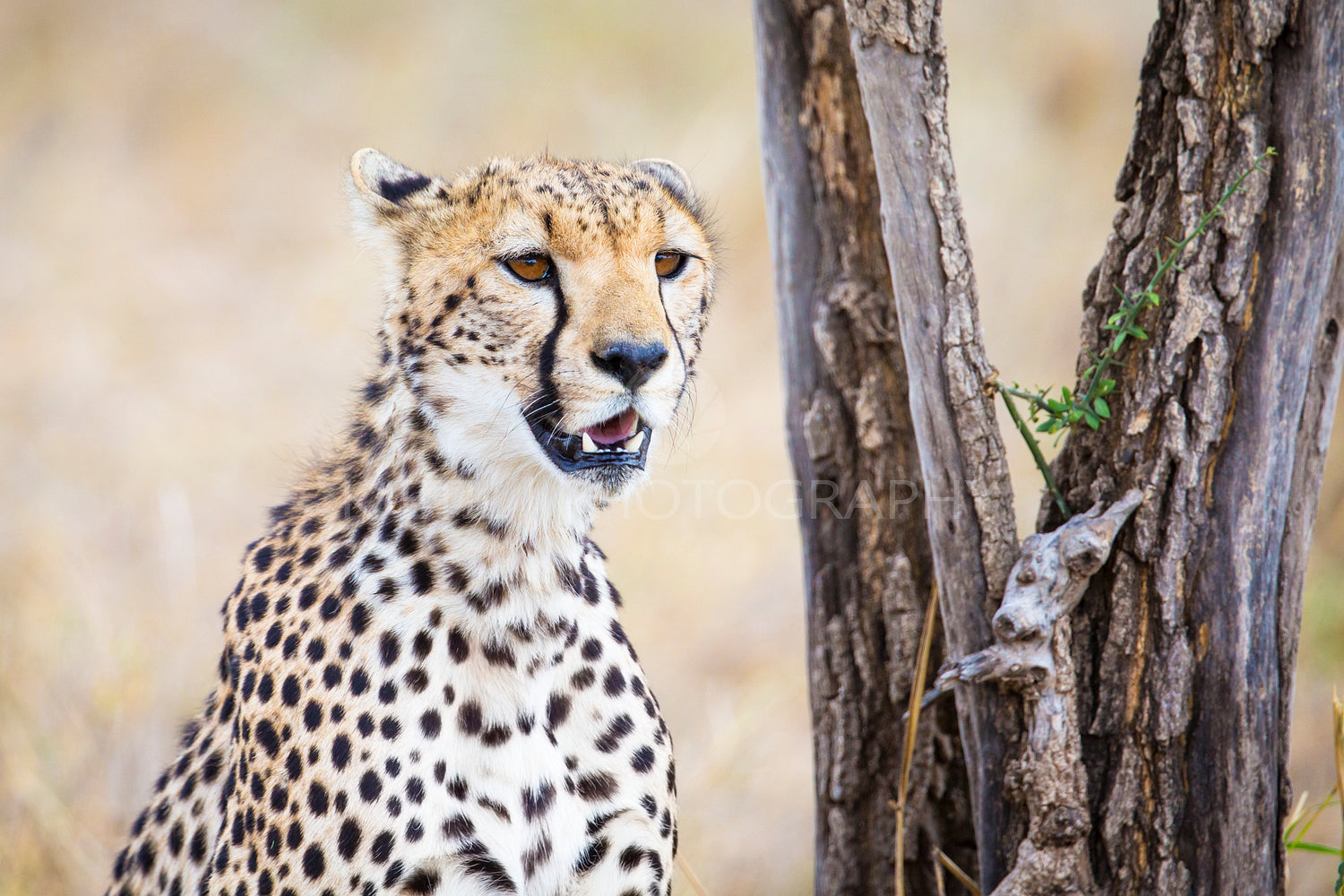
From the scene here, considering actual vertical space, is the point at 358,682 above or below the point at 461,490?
below

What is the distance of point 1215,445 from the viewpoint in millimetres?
1812

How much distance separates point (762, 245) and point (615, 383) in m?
4.67

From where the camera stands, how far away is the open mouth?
173 cm

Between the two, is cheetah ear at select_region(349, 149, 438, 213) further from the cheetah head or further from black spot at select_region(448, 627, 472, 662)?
black spot at select_region(448, 627, 472, 662)

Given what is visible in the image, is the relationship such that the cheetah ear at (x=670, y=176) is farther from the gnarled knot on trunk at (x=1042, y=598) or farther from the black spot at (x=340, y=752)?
the black spot at (x=340, y=752)

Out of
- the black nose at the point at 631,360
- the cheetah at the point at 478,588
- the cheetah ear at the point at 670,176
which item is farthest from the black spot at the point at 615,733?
the cheetah ear at the point at 670,176

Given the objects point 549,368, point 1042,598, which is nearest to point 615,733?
point 549,368

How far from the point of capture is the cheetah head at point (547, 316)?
5.45ft

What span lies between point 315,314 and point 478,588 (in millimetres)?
4346

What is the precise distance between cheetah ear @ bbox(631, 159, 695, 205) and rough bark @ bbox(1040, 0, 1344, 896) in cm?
74

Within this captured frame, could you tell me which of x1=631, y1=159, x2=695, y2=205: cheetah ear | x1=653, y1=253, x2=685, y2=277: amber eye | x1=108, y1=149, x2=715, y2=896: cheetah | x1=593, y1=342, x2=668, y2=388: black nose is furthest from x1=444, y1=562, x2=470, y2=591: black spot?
x1=631, y1=159, x2=695, y2=205: cheetah ear

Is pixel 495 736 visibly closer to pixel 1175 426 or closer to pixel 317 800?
pixel 317 800

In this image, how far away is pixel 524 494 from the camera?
5.98 feet

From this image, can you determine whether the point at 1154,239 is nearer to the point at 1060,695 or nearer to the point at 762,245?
the point at 1060,695
